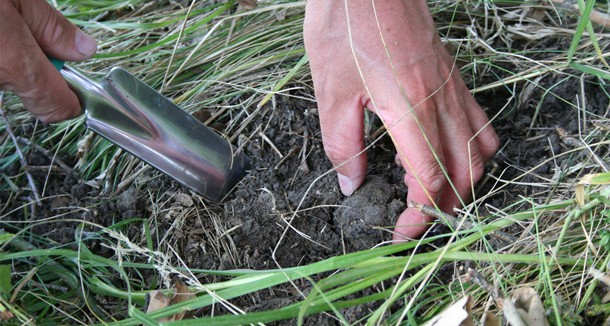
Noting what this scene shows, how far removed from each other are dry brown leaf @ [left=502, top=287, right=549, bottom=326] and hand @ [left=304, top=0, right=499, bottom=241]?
387 millimetres

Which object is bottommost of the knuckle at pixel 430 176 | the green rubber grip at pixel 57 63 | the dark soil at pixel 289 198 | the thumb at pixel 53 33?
the dark soil at pixel 289 198

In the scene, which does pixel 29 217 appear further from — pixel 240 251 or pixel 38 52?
pixel 240 251

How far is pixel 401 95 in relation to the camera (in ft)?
4.33

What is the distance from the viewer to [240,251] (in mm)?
1412

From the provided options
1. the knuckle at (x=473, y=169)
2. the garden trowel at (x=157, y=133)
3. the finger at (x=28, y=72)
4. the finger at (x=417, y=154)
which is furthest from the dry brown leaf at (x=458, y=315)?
the finger at (x=28, y=72)

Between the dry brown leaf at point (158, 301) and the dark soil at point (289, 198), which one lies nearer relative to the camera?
the dry brown leaf at point (158, 301)

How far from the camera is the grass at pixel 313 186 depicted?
3.50 feet

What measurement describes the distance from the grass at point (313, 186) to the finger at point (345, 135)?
227 mm

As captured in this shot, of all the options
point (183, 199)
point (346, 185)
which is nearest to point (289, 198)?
point (346, 185)

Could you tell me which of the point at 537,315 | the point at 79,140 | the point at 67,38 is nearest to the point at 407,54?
the point at 537,315

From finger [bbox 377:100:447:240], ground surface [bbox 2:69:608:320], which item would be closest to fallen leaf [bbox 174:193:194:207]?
ground surface [bbox 2:69:608:320]

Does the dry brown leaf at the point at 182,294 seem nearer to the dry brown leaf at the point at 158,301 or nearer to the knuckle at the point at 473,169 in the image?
the dry brown leaf at the point at 158,301

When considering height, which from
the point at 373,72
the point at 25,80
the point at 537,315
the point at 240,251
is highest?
the point at 25,80

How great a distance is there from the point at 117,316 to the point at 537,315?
84 cm
